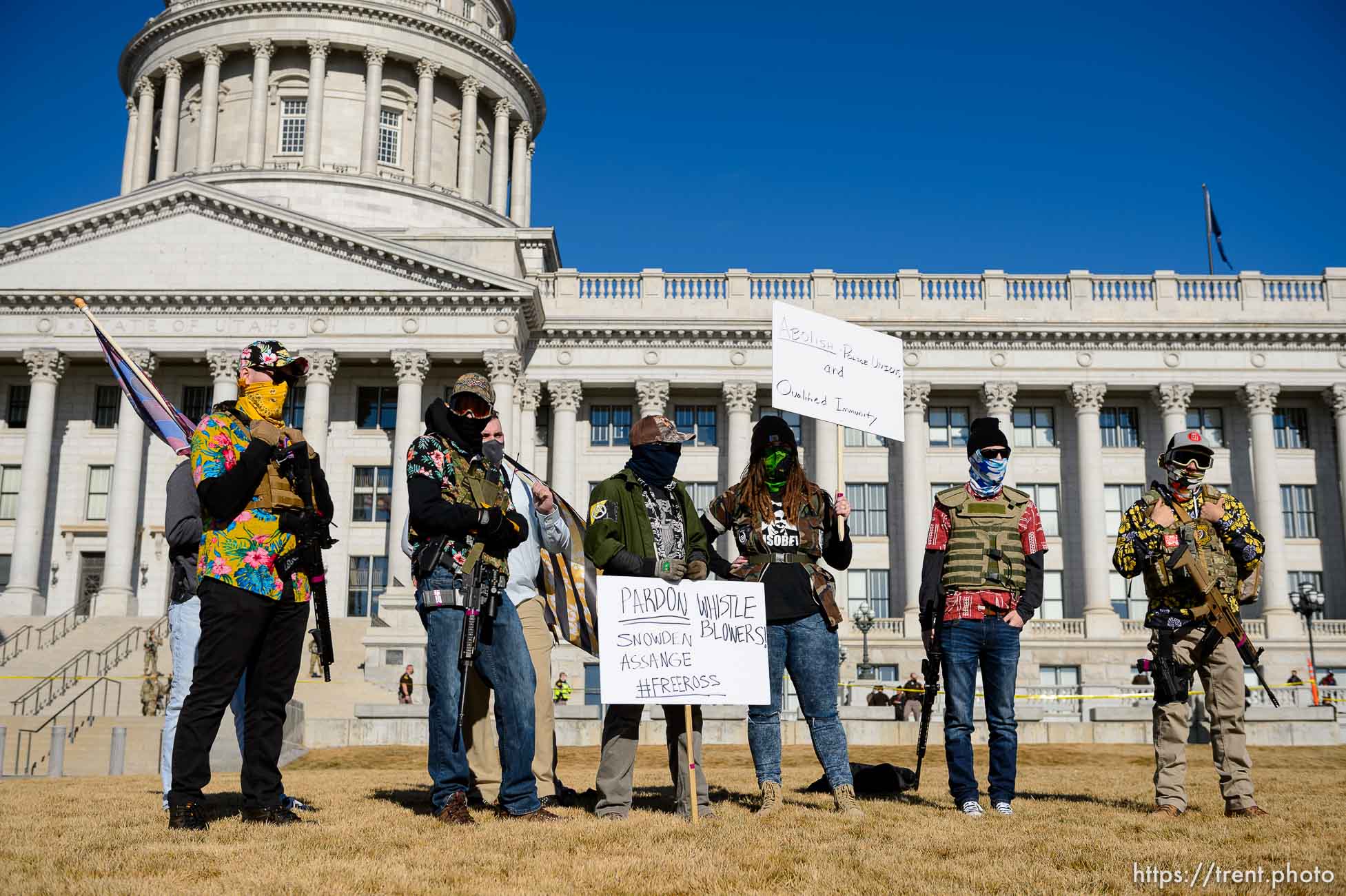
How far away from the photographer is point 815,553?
378 inches

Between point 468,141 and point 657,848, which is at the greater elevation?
point 468,141

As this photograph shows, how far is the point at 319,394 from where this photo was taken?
41.9m

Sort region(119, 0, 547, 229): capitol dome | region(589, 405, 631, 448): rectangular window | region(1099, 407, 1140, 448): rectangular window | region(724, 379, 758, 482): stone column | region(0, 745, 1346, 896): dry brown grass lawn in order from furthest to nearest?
region(119, 0, 547, 229): capitol dome
region(1099, 407, 1140, 448): rectangular window
region(589, 405, 631, 448): rectangular window
region(724, 379, 758, 482): stone column
region(0, 745, 1346, 896): dry brown grass lawn

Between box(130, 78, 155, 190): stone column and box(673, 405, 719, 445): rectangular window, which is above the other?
box(130, 78, 155, 190): stone column

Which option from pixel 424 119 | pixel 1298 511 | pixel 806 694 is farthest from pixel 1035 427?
pixel 806 694

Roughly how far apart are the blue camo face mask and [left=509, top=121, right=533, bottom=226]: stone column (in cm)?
5453

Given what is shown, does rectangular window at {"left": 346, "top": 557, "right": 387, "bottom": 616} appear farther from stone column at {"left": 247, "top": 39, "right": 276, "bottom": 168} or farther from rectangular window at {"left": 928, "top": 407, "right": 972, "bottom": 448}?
stone column at {"left": 247, "top": 39, "right": 276, "bottom": 168}

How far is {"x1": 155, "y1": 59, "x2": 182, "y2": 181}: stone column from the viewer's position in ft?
191

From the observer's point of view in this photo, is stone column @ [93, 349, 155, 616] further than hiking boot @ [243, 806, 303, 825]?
Yes

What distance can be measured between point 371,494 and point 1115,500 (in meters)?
27.2

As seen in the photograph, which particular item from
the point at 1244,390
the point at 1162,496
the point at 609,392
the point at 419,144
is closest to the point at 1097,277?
the point at 1244,390

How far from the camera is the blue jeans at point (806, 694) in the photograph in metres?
9.34

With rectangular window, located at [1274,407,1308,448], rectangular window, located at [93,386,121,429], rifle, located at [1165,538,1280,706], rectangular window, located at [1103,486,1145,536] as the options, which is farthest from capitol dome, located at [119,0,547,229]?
rifle, located at [1165,538,1280,706]

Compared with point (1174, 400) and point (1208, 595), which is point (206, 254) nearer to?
point (1174, 400)
